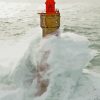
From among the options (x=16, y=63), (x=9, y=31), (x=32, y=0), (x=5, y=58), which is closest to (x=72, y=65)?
(x=16, y=63)

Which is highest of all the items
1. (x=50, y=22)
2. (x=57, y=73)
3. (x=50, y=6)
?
(x=50, y=6)

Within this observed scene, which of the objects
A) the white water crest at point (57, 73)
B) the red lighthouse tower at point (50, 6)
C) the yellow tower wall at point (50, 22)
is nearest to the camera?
the white water crest at point (57, 73)

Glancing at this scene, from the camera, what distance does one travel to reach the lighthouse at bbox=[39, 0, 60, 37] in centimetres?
950

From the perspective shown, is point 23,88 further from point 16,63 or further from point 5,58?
point 5,58

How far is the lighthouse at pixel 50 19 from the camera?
9.50 m

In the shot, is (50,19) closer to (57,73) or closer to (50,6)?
(50,6)

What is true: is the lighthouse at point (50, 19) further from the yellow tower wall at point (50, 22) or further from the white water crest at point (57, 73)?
the white water crest at point (57, 73)

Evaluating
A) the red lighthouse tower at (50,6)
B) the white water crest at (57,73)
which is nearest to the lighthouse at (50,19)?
the red lighthouse tower at (50,6)

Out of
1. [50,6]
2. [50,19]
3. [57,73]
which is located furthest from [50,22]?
[57,73]

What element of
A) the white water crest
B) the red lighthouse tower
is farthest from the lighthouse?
the white water crest

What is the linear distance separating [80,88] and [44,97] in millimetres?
1083

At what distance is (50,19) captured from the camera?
952 cm

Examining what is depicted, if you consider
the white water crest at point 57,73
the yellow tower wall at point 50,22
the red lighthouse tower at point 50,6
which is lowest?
the white water crest at point 57,73

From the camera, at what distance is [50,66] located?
361 inches
